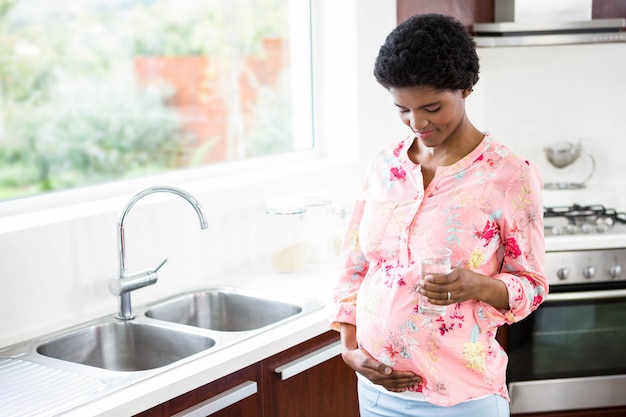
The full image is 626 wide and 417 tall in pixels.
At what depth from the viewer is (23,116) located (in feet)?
19.0

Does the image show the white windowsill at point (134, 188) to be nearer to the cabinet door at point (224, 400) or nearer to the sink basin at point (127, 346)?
the sink basin at point (127, 346)

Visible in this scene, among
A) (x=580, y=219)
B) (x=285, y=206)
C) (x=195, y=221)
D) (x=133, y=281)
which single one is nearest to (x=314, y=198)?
(x=285, y=206)

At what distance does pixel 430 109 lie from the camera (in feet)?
5.51

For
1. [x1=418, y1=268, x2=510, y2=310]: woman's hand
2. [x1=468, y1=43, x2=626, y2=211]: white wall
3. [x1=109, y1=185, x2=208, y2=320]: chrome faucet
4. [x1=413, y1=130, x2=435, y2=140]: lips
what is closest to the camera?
[x1=418, y1=268, x2=510, y2=310]: woman's hand

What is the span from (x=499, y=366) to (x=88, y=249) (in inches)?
46.1

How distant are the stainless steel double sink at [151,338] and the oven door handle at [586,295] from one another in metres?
1.04

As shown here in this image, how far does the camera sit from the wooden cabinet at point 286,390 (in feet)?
6.23

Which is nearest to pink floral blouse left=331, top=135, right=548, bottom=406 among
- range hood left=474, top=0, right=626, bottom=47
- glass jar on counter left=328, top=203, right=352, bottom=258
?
glass jar on counter left=328, top=203, right=352, bottom=258

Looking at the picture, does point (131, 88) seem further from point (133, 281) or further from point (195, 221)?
point (133, 281)

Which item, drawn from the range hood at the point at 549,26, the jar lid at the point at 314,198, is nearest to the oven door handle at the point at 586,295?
the jar lid at the point at 314,198

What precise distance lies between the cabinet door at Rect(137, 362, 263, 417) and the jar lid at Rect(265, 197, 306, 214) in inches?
31.6

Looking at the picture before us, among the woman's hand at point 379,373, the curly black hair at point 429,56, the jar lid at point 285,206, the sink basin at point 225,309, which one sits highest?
the curly black hair at point 429,56

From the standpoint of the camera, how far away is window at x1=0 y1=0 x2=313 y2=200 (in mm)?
5719

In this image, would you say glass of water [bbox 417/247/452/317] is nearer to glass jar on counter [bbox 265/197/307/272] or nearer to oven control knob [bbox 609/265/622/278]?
glass jar on counter [bbox 265/197/307/272]
